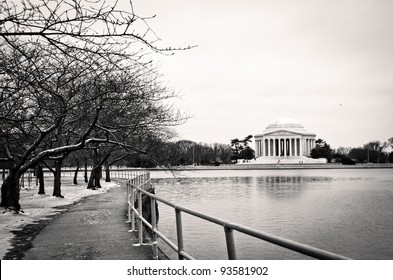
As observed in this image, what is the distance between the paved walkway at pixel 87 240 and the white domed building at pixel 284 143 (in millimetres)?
131655

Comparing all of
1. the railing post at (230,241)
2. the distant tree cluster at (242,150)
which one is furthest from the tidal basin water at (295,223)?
the distant tree cluster at (242,150)

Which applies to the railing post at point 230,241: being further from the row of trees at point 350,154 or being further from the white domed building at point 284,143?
the white domed building at point 284,143

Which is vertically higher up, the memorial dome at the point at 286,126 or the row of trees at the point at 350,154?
the memorial dome at the point at 286,126

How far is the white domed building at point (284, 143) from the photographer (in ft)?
487

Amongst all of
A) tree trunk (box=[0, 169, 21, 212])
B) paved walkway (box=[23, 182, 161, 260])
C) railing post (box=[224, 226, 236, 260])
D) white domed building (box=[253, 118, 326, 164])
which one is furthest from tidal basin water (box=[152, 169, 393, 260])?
white domed building (box=[253, 118, 326, 164])

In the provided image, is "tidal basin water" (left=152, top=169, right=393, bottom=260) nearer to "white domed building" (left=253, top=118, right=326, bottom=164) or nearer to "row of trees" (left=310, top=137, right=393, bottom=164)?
"row of trees" (left=310, top=137, right=393, bottom=164)

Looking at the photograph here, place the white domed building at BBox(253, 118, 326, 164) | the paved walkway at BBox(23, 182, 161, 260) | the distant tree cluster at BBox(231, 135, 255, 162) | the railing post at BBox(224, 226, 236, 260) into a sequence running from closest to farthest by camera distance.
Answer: the railing post at BBox(224, 226, 236, 260) → the paved walkway at BBox(23, 182, 161, 260) → the white domed building at BBox(253, 118, 326, 164) → the distant tree cluster at BBox(231, 135, 255, 162)

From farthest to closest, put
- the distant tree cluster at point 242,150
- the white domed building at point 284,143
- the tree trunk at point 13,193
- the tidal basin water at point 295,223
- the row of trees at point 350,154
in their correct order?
the distant tree cluster at point 242,150 < the white domed building at point 284,143 < the row of trees at point 350,154 < the tree trunk at point 13,193 < the tidal basin water at point 295,223

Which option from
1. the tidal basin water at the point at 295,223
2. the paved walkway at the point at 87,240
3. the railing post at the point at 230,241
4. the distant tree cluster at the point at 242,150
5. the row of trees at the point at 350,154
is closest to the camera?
the railing post at the point at 230,241

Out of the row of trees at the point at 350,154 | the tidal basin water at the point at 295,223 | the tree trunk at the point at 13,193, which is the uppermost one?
the row of trees at the point at 350,154

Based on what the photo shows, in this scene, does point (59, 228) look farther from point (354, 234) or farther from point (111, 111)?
point (354, 234)

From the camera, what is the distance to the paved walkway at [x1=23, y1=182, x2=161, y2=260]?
938 cm

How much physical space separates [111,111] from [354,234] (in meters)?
10.7
